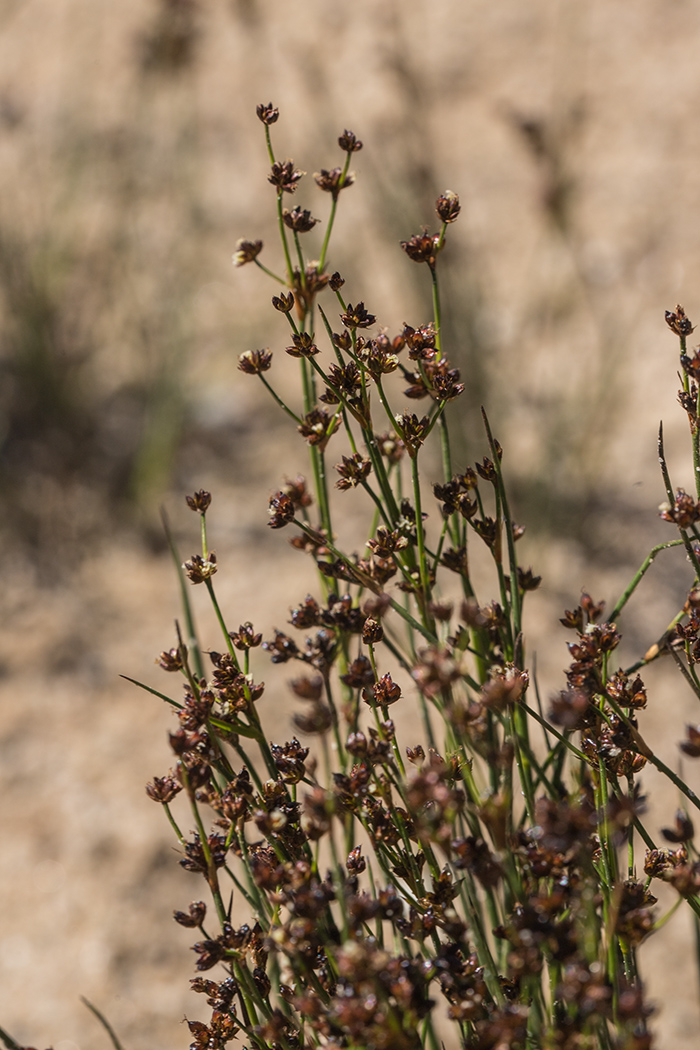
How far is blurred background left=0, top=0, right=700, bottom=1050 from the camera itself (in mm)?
1835

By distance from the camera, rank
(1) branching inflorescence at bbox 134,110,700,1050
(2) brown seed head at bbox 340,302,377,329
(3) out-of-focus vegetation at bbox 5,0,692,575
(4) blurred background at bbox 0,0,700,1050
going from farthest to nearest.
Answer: (3) out-of-focus vegetation at bbox 5,0,692,575 < (4) blurred background at bbox 0,0,700,1050 < (2) brown seed head at bbox 340,302,377,329 < (1) branching inflorescence at bbox 134,110,700,1050

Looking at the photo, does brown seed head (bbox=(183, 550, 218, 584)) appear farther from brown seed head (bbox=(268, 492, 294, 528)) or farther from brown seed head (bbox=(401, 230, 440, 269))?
brown seed head (bbox=(401, 230, 440, 269))

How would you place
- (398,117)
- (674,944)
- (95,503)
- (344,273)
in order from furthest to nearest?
(398,117), (344,273), (95,503), (674,944)

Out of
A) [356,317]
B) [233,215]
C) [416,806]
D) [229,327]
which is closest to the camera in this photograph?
[416,806]

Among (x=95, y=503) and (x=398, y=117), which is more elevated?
(x=398, y=117)

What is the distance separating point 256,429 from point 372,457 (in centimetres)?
200

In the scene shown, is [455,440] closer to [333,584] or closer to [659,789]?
[659,789]

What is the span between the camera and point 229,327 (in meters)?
2.92

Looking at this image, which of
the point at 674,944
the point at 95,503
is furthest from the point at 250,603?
the point at 674,944

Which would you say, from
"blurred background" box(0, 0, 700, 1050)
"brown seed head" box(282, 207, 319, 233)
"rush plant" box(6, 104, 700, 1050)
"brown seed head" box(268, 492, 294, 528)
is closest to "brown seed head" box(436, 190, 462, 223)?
"rush plant" box(6, 104, 700, 1050)

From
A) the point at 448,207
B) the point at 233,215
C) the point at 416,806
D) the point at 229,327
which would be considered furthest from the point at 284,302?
the point at 233,215

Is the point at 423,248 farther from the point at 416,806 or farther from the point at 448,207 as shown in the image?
the point at 416,806

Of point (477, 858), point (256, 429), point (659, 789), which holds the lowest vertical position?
point (477, 858)

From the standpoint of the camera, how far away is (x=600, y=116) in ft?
9.89
